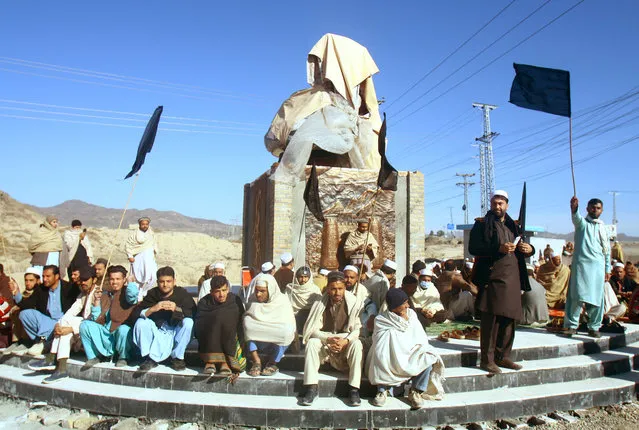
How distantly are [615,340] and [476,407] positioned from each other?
268 cm

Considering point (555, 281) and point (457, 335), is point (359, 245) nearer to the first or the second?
point (457, 335)

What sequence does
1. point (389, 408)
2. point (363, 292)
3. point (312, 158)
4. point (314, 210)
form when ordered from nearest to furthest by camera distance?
point (389, 408)
point (363, 292)
point (314, 210)
point (312, 158)

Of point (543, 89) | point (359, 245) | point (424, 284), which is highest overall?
point (543, 89)

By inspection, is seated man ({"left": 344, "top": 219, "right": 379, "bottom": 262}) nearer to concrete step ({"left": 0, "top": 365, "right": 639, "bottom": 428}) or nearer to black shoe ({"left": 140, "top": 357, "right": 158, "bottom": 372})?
concrete step ({"left": 0, "top": 365, "right": 639, "bottom": 428})

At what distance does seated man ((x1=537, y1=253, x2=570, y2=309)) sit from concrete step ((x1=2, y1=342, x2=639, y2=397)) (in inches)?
106

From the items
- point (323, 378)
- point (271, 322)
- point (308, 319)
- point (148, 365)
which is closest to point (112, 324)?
point (148, 365)

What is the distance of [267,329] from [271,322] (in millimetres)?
73

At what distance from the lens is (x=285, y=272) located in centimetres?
679

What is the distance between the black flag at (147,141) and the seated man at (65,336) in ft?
5.11

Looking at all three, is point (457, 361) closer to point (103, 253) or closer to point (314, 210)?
point (314, 210)

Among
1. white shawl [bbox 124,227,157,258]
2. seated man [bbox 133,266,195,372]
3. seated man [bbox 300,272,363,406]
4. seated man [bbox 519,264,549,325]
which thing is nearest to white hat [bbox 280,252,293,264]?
seated man [bbox 133,266,195,372]

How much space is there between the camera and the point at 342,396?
425 centimetres

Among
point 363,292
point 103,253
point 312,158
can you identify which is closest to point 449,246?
point 103,253

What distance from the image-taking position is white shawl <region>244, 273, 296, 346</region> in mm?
4531
